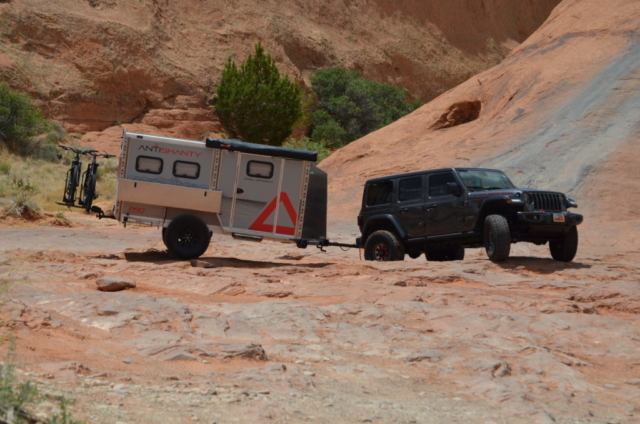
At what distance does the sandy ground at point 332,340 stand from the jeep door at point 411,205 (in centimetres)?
147

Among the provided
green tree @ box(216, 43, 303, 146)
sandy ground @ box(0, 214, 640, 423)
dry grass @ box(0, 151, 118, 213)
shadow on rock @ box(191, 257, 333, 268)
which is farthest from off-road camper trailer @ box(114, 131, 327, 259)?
green tree @ box(216, 43, 303, 146)

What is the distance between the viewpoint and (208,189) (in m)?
14.5

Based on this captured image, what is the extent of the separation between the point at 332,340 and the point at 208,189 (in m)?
→ 6.79

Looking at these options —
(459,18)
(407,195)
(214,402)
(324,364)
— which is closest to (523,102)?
(407,195)

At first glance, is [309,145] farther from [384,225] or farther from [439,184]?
[439,184]

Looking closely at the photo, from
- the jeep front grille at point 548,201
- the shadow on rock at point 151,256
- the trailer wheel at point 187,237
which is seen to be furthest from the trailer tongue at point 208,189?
the jeep front grille at point 548,201

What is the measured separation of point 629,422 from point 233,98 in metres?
37.8

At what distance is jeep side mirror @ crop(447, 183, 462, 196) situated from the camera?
1427 cm

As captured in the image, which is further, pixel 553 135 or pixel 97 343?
pixel 553 135

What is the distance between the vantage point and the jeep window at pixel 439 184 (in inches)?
577

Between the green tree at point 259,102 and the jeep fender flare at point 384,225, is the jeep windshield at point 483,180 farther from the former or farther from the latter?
the green tree at point 259,102

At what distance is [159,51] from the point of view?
4788 centimetres

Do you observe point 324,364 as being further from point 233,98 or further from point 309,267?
point 233,98

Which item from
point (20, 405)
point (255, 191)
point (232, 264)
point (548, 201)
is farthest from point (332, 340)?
point (548, 201)
